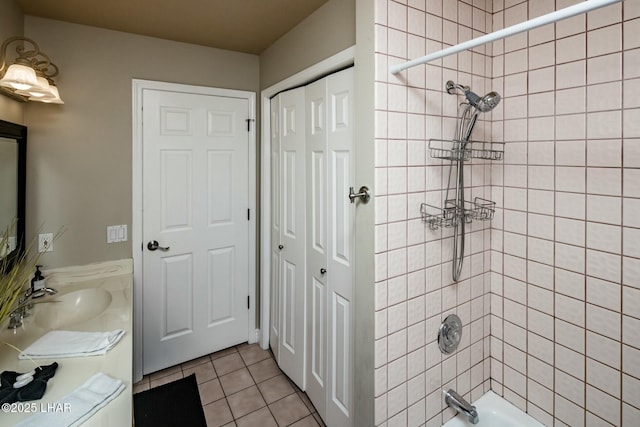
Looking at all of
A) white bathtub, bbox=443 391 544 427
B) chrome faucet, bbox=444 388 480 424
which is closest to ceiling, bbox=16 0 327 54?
chrome faucet, bbox=444 388 480 424

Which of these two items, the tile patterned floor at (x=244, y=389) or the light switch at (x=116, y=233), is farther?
the light switch at (x=116, y=233)

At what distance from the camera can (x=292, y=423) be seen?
1895 mm

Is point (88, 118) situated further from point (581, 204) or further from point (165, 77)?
point (581, 204)

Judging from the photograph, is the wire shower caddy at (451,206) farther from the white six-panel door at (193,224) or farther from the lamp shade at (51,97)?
the lamp shade at (51,97)

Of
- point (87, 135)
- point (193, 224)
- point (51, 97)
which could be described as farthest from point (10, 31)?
point (193, 224)

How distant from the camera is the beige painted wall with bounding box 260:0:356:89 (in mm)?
1579

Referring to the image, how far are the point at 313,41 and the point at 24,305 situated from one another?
1.91 metres

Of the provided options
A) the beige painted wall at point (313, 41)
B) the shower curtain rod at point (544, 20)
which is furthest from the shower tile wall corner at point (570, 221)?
the beige painted wall at point (313, 41)

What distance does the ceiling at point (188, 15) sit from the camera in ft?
5.66

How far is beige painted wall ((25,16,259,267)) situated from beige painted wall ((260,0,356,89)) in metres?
0.65

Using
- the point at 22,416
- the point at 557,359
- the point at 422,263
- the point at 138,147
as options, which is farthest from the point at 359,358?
the point at 138,147

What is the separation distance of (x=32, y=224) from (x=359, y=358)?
199 centimetres

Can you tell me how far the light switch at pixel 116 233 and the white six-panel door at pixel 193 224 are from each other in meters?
0.13

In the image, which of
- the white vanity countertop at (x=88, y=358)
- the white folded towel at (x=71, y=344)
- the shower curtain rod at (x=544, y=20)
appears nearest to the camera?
the shower curtain rod at (x=544, y=20)
